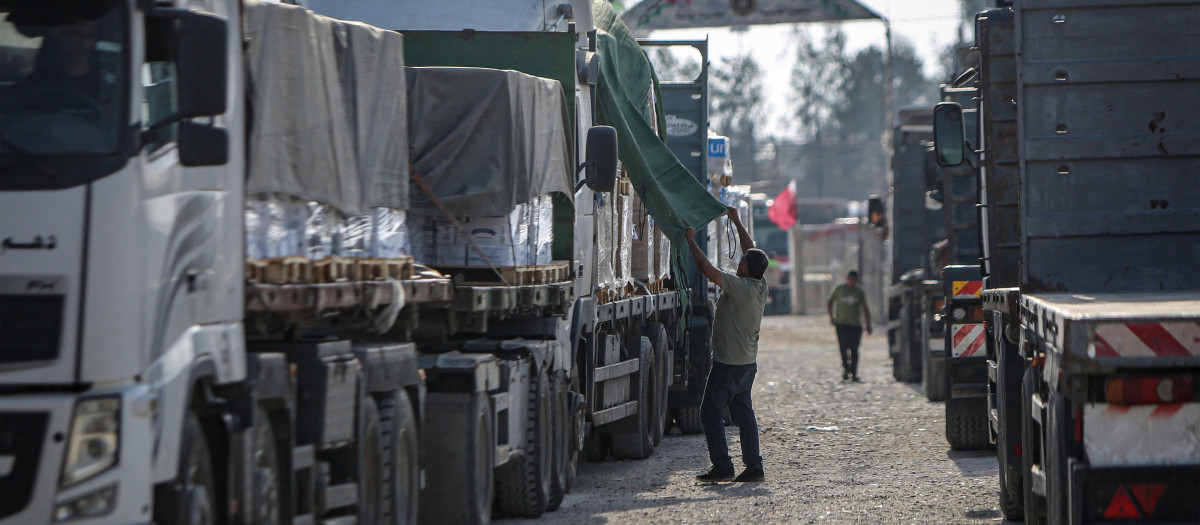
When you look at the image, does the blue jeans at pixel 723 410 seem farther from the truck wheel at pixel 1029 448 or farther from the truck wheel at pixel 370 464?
the truck wheel at pixel 370 464

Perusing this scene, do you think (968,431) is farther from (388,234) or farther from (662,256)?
(388,234)

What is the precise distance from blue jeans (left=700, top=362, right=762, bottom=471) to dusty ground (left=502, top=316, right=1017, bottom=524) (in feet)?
0.74

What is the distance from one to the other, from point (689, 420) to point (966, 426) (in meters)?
3.58

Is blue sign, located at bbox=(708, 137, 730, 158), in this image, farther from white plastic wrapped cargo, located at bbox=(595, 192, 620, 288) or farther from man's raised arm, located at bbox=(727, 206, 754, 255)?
man's raised arm, located at bbox=(727, 206, 754, 255)

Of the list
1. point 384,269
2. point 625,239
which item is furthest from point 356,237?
point 625,239

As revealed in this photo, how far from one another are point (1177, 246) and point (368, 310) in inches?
162

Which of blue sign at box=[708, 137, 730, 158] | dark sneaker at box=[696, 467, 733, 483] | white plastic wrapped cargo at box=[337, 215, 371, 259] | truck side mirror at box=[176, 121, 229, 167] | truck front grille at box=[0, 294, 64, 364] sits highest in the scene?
blue sign at box=[708, 137, 730, 158]

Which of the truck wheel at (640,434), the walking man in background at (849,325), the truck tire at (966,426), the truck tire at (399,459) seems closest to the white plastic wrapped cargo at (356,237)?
the truck tire at (399,459)

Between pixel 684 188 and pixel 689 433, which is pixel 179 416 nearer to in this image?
pixel 684 188

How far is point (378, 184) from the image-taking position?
7625mm

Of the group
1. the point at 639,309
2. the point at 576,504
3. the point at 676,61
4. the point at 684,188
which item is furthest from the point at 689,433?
the point at 676,61

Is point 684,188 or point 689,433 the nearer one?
point 684,188

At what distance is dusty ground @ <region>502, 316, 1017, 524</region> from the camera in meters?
9.86

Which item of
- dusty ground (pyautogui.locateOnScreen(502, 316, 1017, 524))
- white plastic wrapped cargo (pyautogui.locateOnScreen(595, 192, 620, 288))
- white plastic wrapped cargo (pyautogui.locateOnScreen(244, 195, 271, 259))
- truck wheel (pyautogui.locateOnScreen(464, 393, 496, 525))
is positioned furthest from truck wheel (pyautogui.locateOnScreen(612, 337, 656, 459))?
white plastic wrapped cargo (pyautogui.locateOnScreen(244, 195, 271, 259))
